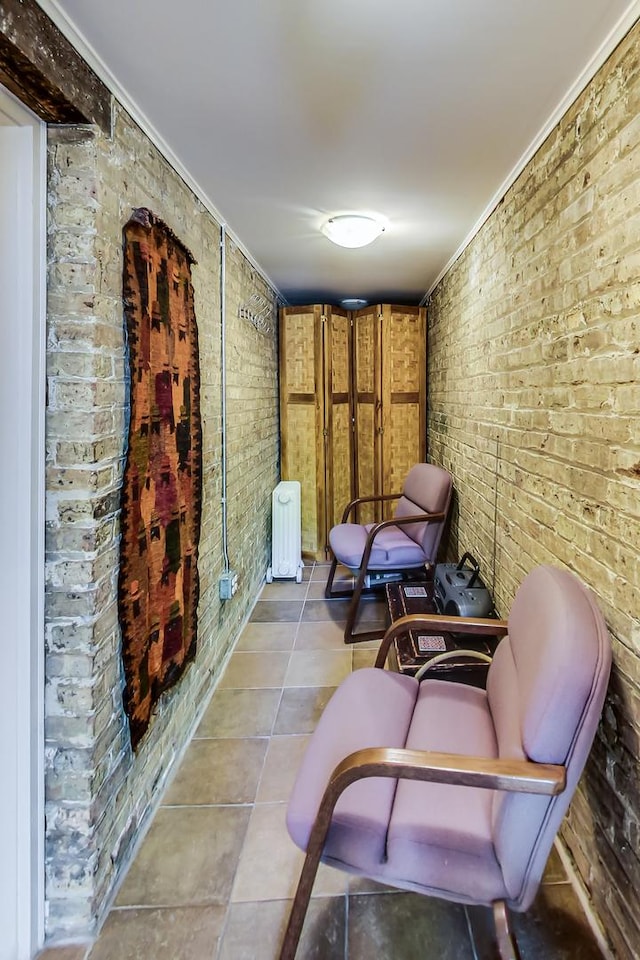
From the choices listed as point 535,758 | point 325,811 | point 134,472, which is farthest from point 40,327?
point 535,758

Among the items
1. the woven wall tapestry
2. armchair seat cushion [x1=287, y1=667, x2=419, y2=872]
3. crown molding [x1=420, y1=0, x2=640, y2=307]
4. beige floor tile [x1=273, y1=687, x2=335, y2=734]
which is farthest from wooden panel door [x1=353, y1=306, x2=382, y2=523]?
armchair seat cushion [x1=287, y1=667, x2=419, y2=872]

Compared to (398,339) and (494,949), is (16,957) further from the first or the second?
(398,339)

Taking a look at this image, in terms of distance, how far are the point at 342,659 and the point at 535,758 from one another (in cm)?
180

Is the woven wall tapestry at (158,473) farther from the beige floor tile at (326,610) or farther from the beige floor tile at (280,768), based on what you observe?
the beige floor tile at (326,610)

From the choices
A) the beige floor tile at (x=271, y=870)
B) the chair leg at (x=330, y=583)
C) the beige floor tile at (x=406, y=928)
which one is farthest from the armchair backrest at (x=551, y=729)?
the chair leg at (x=330, y=583)

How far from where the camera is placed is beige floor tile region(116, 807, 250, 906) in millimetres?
1463

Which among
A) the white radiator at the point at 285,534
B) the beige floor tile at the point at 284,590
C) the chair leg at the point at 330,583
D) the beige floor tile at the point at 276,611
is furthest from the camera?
the white radiator at the point at 285,534

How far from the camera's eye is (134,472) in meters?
1.55

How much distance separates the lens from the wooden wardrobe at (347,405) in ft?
13.8

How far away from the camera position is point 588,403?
144cm

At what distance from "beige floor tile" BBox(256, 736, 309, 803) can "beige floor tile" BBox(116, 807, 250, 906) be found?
0.11 metres

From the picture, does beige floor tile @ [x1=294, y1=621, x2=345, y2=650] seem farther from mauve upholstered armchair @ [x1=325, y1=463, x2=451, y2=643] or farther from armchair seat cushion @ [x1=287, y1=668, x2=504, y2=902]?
armchair seat cushion @ [x1=287, y1=668, x2=504, y2=902]

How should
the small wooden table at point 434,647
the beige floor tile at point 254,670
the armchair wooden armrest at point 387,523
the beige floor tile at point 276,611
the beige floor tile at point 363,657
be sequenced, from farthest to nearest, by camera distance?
the beige floor tile at point 276,611 < the armchair wooden armrest at point 387,523 < the beige floor tile at point 363,657 < the beige floor tile at point 254,670 < the small wooden table at point 434,647

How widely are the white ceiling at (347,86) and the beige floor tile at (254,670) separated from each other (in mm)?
2288
